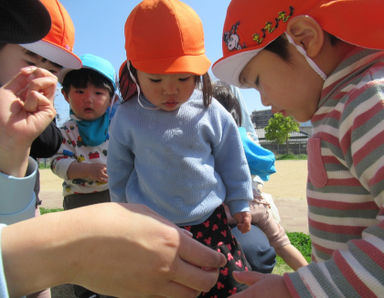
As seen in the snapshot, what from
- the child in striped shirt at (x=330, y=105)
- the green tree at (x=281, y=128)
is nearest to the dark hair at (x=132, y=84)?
the child in striped shirt at (x=330, y=105)

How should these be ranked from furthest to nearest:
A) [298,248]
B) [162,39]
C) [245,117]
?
[298,248] → [245,117] → [162,39]

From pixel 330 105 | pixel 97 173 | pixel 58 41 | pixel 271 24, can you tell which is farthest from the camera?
pixel 97 173

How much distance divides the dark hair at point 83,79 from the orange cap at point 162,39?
0.97 metres

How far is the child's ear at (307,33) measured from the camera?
1069 millimetres

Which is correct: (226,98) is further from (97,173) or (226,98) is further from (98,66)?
(97,173)

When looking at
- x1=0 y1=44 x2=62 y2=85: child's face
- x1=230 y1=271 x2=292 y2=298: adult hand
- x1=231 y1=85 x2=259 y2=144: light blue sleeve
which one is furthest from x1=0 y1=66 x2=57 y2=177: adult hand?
x1=231 y1=85 x2=259 y2=144: light blue sleeve

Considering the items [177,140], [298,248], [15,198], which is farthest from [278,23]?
[298,248]

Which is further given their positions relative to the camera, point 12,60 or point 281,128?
point 281,128

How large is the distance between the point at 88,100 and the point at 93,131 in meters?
0.26

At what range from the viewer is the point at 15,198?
119cm

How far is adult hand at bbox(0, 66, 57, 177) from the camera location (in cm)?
120

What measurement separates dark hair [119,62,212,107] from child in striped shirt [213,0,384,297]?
417 millimetres

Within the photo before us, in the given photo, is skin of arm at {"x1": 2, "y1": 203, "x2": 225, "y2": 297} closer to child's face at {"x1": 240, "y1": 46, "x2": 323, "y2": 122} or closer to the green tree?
child's face at {"x1": 240, "y1": 46, "x2": 323, "y2": 122}

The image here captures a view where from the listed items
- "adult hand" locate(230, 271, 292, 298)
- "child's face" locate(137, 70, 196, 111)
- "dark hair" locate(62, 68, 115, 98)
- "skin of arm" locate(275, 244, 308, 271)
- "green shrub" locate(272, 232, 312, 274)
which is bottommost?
"green shrub" locate(272, 232, 312, 274)
